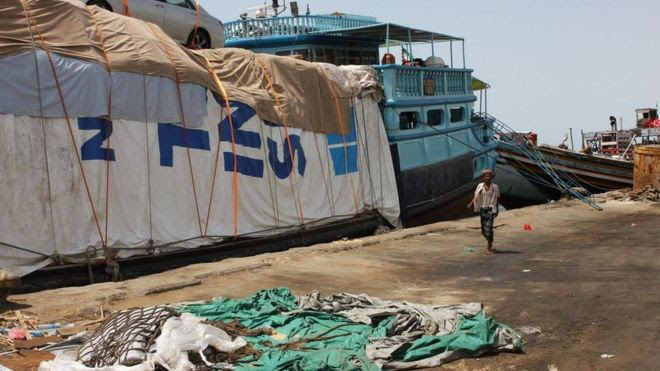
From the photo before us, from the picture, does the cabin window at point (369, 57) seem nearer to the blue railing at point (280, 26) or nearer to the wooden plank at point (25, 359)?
the blue railing at point (280, 26)

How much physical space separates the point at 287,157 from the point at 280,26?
6.17 meters

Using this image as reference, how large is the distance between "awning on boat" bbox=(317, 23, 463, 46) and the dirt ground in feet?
16.4

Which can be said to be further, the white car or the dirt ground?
the white car

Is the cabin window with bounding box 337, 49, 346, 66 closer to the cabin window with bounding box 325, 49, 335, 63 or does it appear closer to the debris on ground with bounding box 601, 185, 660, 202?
the cabin window with bounding box 325, 49, 335, 63

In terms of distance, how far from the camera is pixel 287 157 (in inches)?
557

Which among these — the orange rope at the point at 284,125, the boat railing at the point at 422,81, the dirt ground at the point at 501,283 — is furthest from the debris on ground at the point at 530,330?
the boat railing at the point at 422,81

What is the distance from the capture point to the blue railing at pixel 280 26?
63.1ft

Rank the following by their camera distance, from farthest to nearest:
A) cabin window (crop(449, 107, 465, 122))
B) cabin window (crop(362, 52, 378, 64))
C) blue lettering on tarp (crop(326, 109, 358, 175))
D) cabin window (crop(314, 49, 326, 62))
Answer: cabin window (crop(449, 107, 465, 122))
cabin window (crop(362, 52, 378, 64))
cabin window (crop(314, 49, 326, 62))
blue lettering on tarp (crop(326, 109, 358, 175))

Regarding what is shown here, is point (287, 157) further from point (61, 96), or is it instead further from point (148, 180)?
point (61, 96)

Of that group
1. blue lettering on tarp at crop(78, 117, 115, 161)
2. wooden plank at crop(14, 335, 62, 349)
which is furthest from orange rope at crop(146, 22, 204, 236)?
wooden plank at crop(14, 335, 62, 349)

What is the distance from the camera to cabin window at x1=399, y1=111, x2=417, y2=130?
18.4 metres

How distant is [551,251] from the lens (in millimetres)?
13344

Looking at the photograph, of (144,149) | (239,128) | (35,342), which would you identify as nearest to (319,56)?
(239,128)

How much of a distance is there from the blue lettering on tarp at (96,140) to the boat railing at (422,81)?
7772mm
